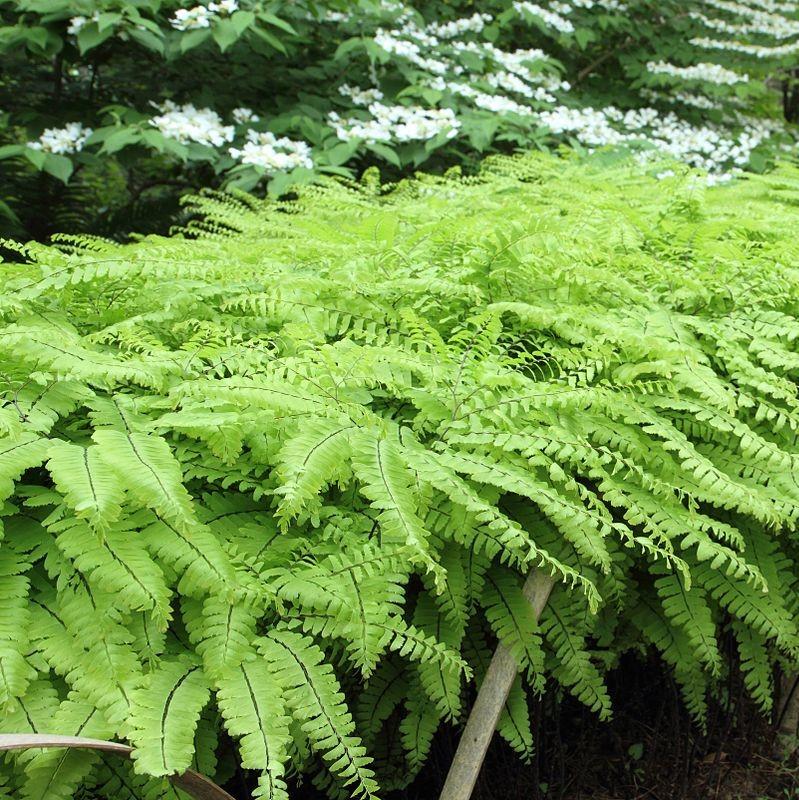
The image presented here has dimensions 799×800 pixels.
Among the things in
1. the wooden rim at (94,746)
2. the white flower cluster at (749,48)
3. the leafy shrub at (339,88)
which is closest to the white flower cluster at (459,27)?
the leafy shrub at (339,88)

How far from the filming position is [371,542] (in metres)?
1.59

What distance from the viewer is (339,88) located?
209 inches

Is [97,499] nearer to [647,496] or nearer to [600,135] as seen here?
[647,496]

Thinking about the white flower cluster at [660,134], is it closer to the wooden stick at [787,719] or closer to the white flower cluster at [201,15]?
the white flower cluster at [201,15]

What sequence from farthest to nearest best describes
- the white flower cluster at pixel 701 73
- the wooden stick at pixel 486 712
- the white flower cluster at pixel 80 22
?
the white flower cluster at pixel 701 73 → the white flower cluster at pixel 80 22 → the wooden stick at pixel 486 712

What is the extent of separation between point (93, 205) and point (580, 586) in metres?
5.25

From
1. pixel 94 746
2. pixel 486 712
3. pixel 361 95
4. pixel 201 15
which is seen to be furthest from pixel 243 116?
pixel 94 746

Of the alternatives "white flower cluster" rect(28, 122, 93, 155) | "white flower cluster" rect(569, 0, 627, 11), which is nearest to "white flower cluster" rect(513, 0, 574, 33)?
"white flower cluster" rect(569, 0, 627, 11)

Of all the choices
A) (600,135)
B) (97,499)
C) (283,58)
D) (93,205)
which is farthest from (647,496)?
(93,205)

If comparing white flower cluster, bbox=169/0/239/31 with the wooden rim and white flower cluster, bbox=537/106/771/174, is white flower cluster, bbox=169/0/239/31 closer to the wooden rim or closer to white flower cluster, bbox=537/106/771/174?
white flower cluster, bbox=537/106/771/174

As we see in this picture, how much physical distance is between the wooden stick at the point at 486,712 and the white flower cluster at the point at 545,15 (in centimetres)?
496

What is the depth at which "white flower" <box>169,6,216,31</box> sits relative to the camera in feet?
14.0

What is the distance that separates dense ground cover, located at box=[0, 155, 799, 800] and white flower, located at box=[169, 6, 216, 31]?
2.12 meters

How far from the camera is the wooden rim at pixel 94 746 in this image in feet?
3.76
